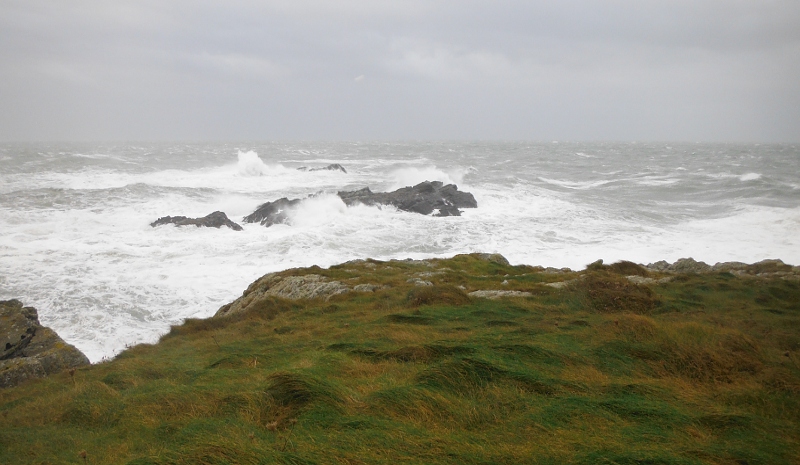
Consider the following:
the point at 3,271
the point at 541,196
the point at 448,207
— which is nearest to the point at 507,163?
the point at 541,196

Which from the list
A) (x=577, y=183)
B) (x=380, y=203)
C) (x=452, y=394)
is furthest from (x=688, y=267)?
(x=577, y=183)

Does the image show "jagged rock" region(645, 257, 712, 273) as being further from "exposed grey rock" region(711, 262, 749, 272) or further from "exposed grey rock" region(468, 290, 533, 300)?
"exposed grey rock" region(468, 290, 533, 300)

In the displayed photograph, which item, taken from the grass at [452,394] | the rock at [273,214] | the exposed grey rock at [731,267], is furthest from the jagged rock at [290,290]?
the rock at [273,214]

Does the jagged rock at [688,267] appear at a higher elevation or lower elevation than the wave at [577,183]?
lower

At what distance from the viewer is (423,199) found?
133ft

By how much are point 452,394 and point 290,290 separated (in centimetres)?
1013

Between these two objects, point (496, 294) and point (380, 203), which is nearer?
point (496, 294)

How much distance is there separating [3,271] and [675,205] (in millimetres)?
47166

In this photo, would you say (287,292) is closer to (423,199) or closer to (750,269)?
(750,269)

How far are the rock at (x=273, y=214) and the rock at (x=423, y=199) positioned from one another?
4855 millimetres

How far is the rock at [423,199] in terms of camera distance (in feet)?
129

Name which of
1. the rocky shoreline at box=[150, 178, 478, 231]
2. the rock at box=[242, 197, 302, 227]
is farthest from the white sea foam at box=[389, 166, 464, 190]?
the rock at box=[242, 197, 302, 227]

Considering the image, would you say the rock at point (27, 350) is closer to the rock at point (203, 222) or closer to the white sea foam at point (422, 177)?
the rock at point (203, 222)

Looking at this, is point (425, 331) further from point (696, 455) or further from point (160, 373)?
point (696, 455)
